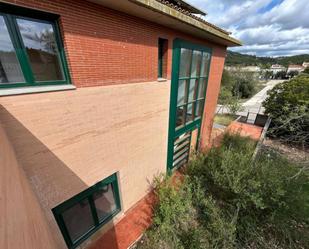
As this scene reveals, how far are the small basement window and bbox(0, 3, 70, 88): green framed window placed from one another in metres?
3.41

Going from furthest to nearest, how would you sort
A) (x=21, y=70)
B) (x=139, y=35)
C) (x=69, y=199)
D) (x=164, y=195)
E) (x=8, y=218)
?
(x=164, y=195), (x=139, y=35), (x=69, y=199), (x=21, y=70), (x=8, y=218)

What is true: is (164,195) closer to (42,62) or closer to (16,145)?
(16,145)

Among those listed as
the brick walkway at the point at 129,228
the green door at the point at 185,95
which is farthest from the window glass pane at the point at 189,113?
the brick walkway at the point at 129,228

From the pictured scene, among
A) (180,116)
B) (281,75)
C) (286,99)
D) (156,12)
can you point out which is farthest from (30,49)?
(281,75)

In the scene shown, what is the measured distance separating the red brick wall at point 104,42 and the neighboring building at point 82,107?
0.8 inches

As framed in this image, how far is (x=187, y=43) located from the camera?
20.1 feet

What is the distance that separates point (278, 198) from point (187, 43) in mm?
6492

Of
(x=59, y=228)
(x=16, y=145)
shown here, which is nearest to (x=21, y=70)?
(x=16, y=145)

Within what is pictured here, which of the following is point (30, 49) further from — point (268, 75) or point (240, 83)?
point (268, 75)

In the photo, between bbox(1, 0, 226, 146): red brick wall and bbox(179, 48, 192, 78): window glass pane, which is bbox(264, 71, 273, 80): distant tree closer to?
bbox(179, 48, 192, 78): window glass pane

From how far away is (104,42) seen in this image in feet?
12.2

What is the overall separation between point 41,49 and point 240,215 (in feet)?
25.3

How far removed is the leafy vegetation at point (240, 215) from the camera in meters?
4.86

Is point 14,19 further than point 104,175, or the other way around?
point 104,175
